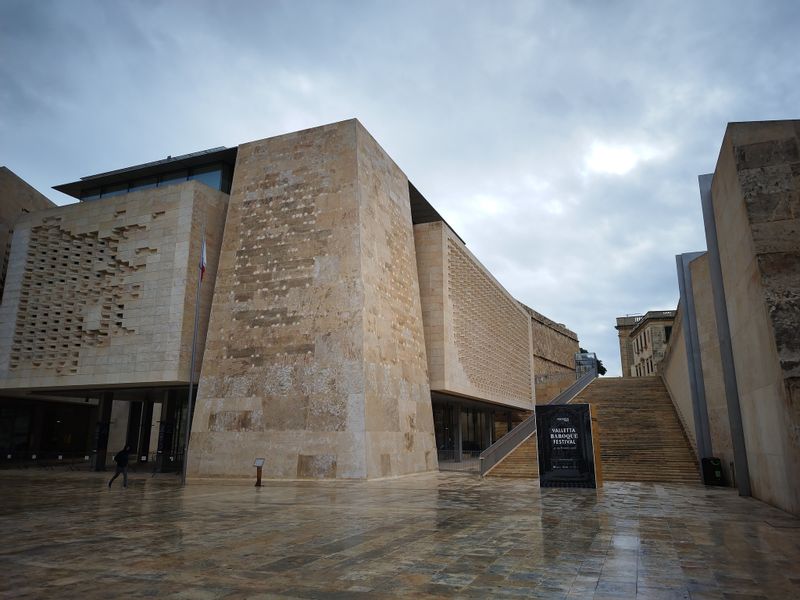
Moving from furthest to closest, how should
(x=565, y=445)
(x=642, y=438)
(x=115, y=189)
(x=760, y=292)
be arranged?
(x=115, y=189) < (x=642, y=438) < (x=565, y=445) < (x=760, y=292)

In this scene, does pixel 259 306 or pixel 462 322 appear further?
pixel 462 322

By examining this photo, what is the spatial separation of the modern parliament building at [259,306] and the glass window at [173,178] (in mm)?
67

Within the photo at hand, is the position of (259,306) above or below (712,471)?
above

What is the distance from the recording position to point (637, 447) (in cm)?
1778

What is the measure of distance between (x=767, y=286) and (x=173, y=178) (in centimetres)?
2128

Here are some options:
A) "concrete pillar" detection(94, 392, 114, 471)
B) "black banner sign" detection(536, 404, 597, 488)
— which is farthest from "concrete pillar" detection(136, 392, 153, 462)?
"black banner sign" detection(536, 404, 597, 488)

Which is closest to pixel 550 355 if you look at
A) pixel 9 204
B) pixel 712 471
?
pixel 712 471

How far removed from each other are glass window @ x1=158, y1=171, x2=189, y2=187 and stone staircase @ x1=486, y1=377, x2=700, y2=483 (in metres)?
16.3

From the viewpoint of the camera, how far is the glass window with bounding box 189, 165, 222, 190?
Result: 878 inches

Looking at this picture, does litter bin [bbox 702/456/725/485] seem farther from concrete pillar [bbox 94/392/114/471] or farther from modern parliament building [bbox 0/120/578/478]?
concrete pillar [bbox 94/392/114/471]

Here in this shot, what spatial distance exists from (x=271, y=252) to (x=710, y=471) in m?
13.9

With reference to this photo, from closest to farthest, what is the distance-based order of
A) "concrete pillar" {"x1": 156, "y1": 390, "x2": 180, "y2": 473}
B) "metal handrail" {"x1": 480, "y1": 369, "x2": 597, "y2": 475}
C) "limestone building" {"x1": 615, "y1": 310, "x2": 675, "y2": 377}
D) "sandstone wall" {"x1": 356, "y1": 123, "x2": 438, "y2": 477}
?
"sandstone wall" {"x1": 356, "y1": 123, "x2": 438, "y2": 477} → "metal handrail" {"x1": 480, "y1": 369, "x2": 597, "y2": 475} → "concrete pillar" {"x1": 156, "y1": 390, "x2": 180, "y2": 473} → "limestone building" {"x1": 615, "y1": 310, "x2": 675, "y2": 377}

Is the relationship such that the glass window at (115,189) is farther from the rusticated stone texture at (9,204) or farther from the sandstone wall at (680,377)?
the sandstone wall at (680,377)

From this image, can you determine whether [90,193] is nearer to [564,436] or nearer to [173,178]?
[173,178]
